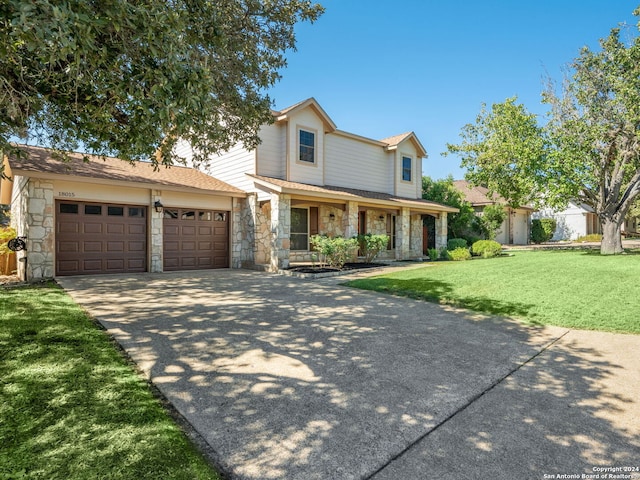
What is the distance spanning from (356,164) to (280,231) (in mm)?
7166

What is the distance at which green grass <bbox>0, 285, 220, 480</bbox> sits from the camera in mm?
2307

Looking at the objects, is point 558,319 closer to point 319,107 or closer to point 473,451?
point 473,451

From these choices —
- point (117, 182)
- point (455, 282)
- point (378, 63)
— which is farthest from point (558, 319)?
point (117, 182)

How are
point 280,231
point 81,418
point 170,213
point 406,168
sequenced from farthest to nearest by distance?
point 406,168 < point 170,213 < point 280,231 < point 81,418

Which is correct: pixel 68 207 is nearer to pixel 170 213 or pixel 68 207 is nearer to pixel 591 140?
pixel 170 213

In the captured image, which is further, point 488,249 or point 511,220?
point 511,220

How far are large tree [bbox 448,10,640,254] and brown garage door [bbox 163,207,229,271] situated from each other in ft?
45.9

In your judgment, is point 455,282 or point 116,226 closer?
point 455,282

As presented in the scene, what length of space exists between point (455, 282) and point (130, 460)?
8738mm

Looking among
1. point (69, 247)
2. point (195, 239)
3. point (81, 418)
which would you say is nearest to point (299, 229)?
point (195, 239)

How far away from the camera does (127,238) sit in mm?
12414

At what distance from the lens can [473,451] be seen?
2617mm

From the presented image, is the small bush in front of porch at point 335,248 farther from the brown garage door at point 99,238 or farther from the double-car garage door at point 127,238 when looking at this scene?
the brown garage door at point 99,238

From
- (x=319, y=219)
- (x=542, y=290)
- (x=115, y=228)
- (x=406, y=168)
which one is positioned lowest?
(x=542, y=290)
